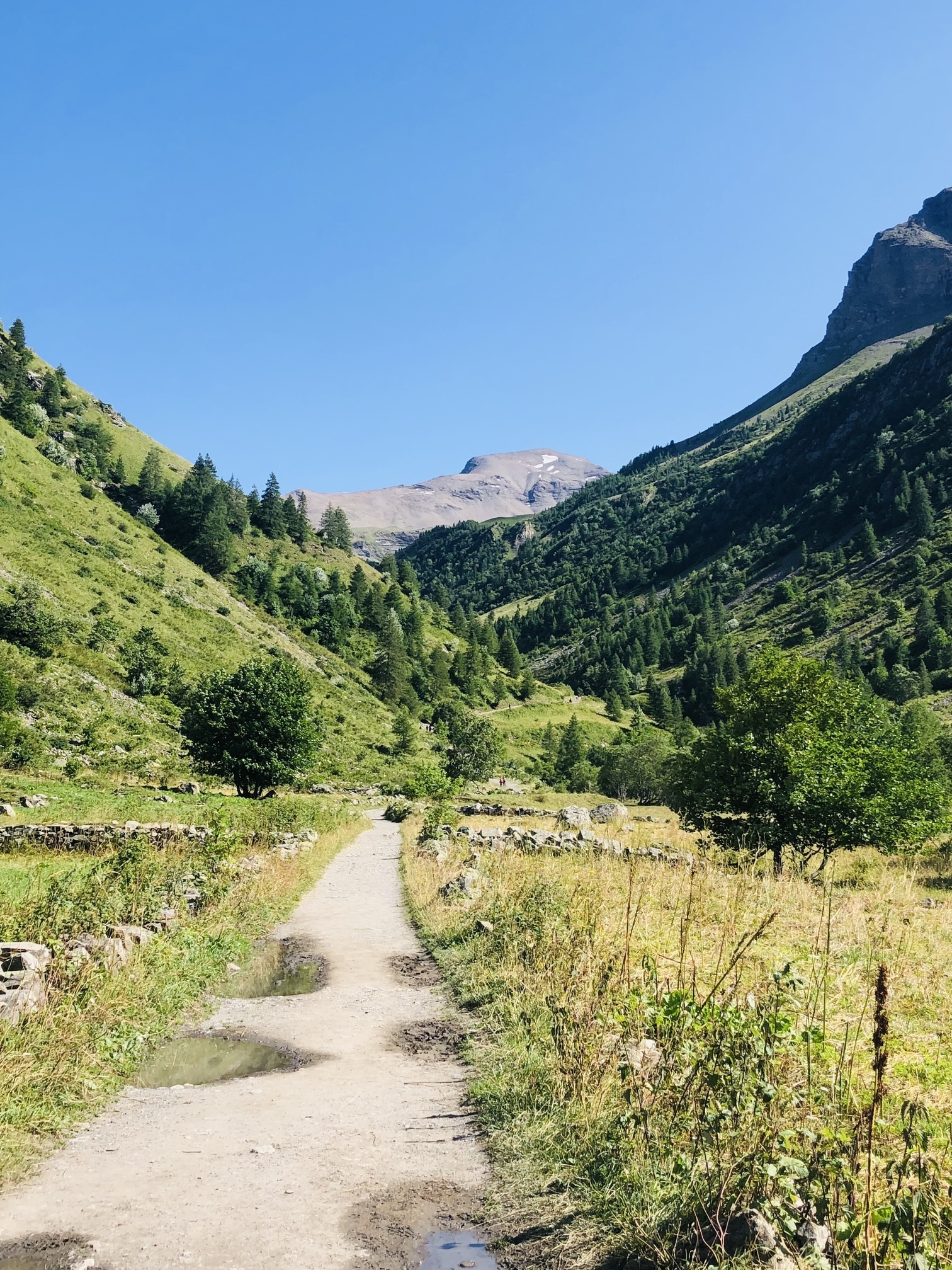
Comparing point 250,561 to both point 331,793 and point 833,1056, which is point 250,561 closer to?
point 331,793

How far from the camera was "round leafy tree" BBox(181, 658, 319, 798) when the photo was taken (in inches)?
1563

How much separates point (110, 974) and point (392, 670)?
11633cm

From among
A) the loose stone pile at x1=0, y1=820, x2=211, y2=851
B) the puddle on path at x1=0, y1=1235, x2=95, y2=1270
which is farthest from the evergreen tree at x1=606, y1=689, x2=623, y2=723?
the puddle on path at x1=0, y1=1235, x2=95, y2=1270

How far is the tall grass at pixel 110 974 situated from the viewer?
21.0 feet

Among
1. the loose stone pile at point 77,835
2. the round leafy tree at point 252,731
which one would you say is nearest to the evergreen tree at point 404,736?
the round leafy tree at point 252,731

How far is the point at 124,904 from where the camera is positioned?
11656 millimetres

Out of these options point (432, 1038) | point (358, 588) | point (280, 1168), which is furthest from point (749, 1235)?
point (358, 588)

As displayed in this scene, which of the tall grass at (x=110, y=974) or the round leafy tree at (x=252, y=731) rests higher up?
the round leafy tree at (x=252, y=731)

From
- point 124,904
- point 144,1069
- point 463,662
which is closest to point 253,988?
point 124,904

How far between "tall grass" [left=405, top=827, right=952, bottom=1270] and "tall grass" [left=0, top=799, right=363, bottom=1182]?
12.6 ft

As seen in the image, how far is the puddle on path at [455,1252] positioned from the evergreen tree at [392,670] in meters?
115

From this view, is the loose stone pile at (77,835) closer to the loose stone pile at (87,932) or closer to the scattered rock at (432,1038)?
the loose stone pile at (87,932)

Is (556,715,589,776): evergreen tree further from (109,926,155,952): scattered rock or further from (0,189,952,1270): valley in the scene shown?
(109,926,155,952): scattered rock

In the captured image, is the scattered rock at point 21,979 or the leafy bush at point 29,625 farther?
the leafy bush at point 29,625
